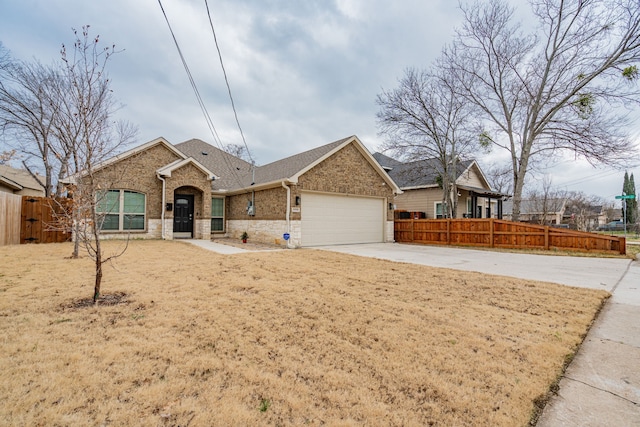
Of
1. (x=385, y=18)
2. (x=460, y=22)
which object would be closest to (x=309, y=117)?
(x=385, y=18)

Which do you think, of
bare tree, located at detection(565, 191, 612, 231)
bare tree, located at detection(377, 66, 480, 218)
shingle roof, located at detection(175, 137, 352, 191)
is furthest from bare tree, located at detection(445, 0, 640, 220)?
bare tree, located at detection(565, 191, 612, 231)

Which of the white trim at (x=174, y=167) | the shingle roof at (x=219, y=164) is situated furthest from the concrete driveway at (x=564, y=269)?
the shingle roof at (x=219, y=164)

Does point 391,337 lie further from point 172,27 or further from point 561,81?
point 561,81

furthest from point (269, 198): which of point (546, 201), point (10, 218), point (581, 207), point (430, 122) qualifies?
point (581, 207)

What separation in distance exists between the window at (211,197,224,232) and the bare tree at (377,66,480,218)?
10.4 metres

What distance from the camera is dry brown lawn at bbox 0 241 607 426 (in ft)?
6.25

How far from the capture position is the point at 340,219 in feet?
44.5

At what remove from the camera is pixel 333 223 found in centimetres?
1330

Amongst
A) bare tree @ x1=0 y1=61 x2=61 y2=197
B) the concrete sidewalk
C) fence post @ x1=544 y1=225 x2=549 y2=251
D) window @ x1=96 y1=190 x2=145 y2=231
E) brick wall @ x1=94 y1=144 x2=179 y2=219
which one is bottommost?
the concrete sidewalk

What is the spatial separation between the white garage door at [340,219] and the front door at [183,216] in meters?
6.54

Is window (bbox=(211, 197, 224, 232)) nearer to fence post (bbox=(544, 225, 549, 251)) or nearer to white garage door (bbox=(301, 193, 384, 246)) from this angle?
white garage door (bbox=(301, 193, 384, 246))

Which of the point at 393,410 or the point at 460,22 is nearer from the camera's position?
the point at 393,410

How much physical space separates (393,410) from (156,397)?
163 centimetres

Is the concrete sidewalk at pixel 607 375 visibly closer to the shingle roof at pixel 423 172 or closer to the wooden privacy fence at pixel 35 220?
the shingle roof at pixel 423 172
